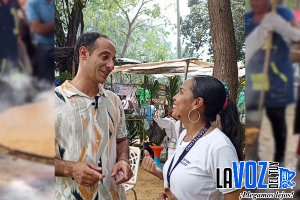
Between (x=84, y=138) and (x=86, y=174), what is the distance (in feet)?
0.76

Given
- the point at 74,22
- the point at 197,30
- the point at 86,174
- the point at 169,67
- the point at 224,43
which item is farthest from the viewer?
the point at 197,30

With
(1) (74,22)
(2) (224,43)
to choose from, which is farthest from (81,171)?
(1) (74,22)

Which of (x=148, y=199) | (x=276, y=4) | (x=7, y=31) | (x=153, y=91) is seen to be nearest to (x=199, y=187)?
(x=276, y=4)

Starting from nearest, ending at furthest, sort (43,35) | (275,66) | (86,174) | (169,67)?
(275,66)
(43,35)
(86,174)
(169,67)

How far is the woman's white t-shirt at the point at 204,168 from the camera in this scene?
1.70 metres

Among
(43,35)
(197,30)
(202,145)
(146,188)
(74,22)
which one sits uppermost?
(197,30)

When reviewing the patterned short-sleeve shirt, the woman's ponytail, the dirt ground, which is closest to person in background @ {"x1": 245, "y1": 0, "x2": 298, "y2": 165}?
the woman's ponytail

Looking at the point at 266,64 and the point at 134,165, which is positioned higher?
the point at 266,64

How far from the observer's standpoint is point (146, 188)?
610 cm

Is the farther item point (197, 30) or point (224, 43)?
point (197, 30)

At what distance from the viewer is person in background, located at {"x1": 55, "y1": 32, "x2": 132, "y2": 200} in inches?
71.0

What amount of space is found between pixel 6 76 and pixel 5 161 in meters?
0.30

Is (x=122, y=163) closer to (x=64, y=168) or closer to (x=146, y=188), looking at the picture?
(x=64, y=168)

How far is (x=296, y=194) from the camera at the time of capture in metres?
1.18
